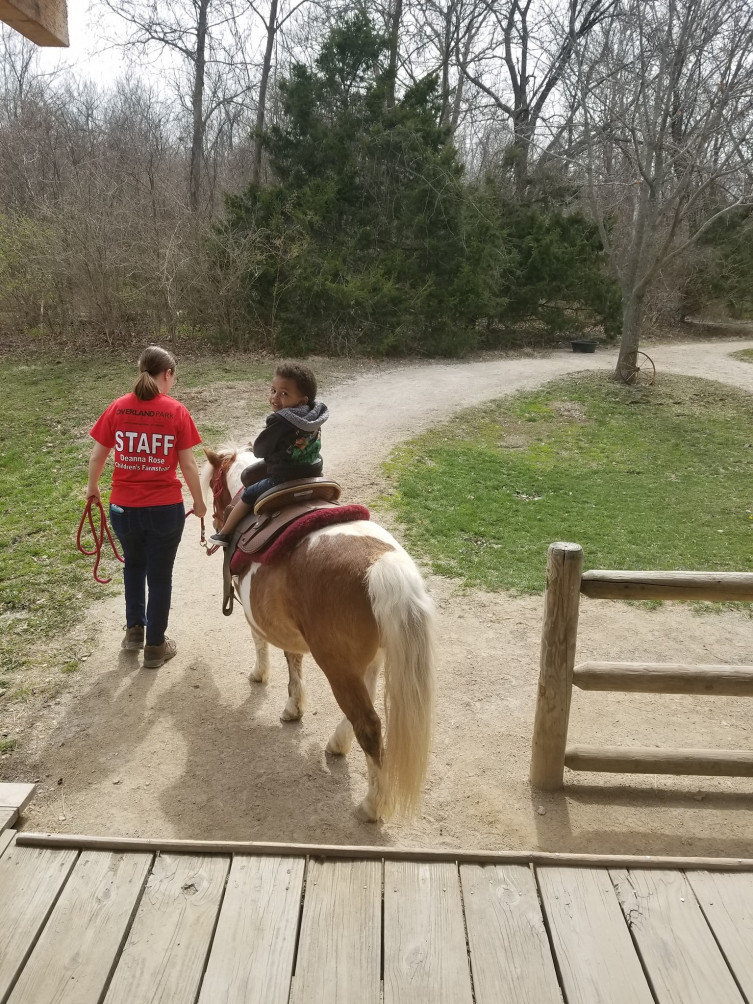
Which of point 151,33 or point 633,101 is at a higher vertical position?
point 151,33

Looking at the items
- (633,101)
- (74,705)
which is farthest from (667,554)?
(633,101)

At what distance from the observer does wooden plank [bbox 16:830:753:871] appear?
2572 millimetres

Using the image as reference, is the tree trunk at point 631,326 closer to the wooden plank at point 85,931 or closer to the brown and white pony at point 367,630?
the brown and white pony at point 367,630

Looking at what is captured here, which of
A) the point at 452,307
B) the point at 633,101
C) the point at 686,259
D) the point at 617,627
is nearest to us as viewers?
the point at 617,627

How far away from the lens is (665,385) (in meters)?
16.8

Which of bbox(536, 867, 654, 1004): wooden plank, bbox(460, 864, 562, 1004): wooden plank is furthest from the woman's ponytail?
bbox(536, 867, 654, 1004): wooden plank

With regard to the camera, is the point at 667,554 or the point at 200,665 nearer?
the point at 200,665

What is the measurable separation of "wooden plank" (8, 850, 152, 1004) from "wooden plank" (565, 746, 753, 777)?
229 centimetres

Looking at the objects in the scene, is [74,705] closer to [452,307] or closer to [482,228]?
[452,307]

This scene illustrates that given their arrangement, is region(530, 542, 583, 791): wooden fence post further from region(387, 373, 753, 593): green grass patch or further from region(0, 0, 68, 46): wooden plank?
region(0, 0, 68, 46): wooden plank

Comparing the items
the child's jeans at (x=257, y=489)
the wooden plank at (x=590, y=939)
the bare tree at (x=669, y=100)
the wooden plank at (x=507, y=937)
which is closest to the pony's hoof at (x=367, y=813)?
the wooden plank at (x=507, y=937)

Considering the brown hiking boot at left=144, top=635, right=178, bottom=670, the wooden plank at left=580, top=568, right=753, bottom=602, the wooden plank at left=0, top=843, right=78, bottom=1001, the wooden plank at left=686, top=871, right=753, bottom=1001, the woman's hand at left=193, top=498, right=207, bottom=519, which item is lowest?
the brown hiking boot at left=144, top=635, right=178, bottom=670

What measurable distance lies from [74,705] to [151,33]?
24.8 m

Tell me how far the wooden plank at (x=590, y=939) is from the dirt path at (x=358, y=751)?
97 cm
